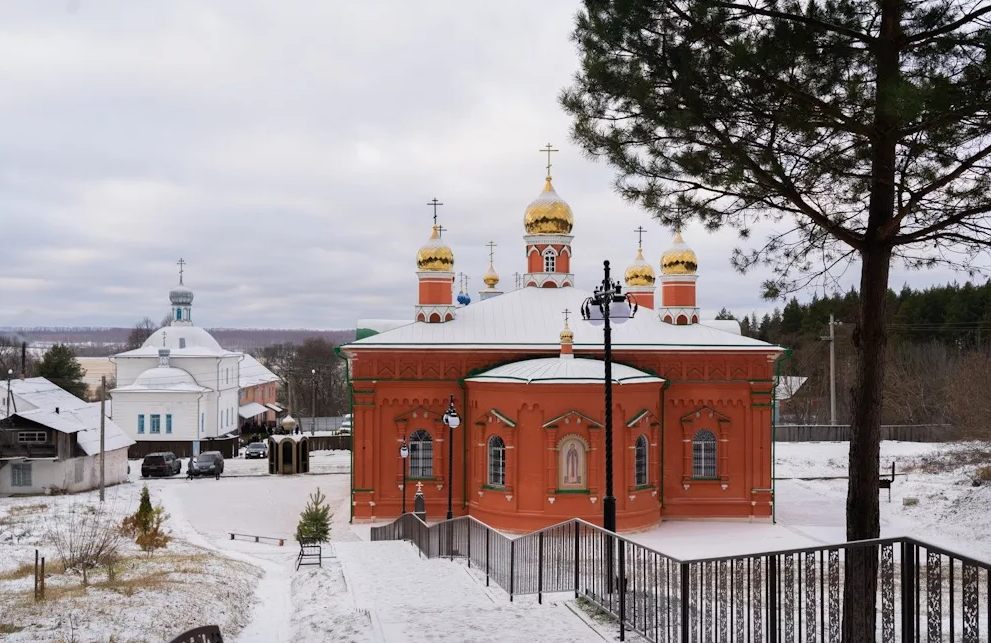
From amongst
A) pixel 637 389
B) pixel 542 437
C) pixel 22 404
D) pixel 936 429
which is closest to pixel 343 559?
pixel 542 437

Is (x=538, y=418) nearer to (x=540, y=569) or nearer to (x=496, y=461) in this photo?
(x=496, y=461)

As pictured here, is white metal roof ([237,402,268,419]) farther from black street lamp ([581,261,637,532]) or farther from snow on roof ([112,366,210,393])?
black street lamp ([581,261,637,532])

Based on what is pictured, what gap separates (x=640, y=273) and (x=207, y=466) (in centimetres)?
1844

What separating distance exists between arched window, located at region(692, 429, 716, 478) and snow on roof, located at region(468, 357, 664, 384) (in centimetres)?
234

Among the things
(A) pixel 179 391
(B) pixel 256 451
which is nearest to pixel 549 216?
(B) pixel 256 451

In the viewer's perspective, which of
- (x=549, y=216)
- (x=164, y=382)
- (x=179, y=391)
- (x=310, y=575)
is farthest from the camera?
(x=164, y=382)

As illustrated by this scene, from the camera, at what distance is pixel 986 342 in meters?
55.5

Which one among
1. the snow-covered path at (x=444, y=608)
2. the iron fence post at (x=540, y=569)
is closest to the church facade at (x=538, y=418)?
the snow-covered path at (x=444, y=608)

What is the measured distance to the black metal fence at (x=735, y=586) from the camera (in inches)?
252

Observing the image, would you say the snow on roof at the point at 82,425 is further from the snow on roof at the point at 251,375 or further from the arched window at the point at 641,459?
the snow on roof at the point at 251,375

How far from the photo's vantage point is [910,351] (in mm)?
54562

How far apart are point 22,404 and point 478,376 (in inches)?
766

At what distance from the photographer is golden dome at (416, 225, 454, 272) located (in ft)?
83.4

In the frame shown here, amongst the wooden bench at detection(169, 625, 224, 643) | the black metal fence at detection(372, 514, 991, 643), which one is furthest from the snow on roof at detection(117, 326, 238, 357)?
the wooden bench at detection(169, 625, 224, 643)
